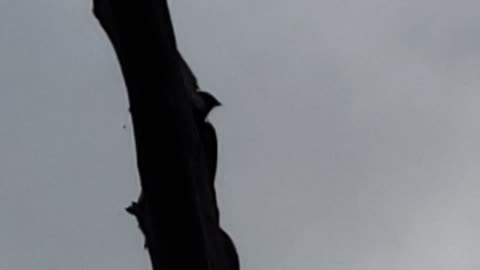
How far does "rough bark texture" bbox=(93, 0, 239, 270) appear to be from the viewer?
5066 mm

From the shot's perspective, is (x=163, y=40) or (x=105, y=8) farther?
(x=105, y=8)

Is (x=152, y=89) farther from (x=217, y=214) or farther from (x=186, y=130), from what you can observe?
(x=217, y=214)

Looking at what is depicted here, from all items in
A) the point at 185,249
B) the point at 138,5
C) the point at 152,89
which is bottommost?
the point at 185,249

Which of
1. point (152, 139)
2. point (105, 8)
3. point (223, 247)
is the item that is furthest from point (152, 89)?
point (223, 247)

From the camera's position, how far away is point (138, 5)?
500 centimetres

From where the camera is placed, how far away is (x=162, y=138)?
203 inches

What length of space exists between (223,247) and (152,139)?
93cm

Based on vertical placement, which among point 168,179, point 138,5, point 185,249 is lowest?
point 185,249

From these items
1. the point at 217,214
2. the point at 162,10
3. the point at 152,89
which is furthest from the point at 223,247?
the point at 162,10

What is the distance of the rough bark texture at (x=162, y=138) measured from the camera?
507 cm

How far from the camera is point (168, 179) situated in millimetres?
5223

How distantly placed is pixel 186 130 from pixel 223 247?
2.80 ft

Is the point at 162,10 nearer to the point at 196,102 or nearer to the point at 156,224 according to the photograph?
the point at 196,102

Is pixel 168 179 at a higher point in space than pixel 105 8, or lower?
lower
